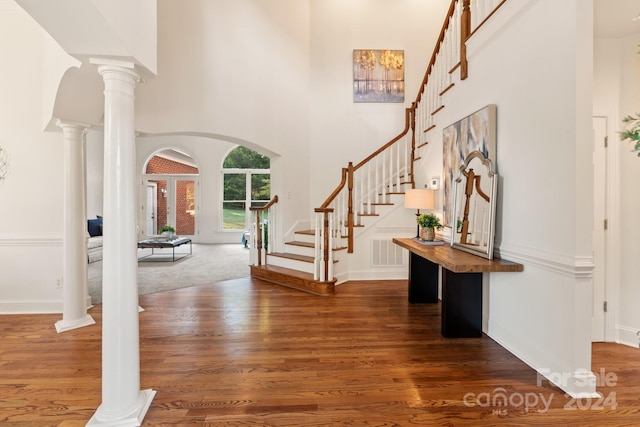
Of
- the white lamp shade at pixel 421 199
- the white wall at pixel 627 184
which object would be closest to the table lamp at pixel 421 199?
the white lamp shade at pixel 421 199

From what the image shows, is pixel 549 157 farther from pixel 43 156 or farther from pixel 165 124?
pixel 43 156

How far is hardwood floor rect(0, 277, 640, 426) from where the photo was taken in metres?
1.87

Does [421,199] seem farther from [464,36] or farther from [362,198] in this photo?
[464,36]

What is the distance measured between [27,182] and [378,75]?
592 centimetres

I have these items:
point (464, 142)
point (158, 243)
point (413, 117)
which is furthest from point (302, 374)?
point (158, 243)

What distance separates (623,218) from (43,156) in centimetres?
625

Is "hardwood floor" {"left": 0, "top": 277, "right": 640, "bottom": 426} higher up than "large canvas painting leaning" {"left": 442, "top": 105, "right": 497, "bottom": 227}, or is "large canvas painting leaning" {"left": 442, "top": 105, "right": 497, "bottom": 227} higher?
"large canvas painting leaning" {"left": 442, "top": 105, "right": 497, "bottom": 227}

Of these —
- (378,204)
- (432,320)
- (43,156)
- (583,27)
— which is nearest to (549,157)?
(583,27)

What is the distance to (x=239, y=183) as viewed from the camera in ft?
31.8

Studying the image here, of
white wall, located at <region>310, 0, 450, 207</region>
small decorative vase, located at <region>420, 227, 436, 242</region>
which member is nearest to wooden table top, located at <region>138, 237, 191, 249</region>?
white wall, located at <region>310, 0, 450, 207</region>

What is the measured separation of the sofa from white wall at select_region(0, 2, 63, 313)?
109 inches

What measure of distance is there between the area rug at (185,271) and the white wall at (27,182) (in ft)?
2.31

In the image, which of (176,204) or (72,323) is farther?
(176,204)

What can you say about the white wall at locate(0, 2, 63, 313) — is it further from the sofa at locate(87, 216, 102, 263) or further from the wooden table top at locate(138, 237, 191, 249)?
the sofa at locate(87, 216, 102, 263)
